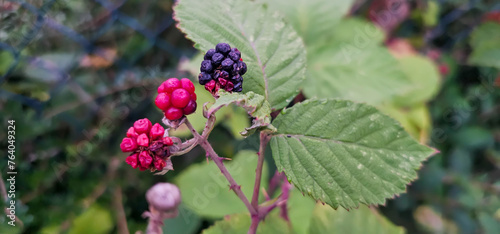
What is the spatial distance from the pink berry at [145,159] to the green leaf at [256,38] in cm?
20

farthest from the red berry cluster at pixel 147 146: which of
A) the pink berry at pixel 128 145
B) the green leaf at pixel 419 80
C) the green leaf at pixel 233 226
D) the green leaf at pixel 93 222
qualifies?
the green leaf at pixel 419 80

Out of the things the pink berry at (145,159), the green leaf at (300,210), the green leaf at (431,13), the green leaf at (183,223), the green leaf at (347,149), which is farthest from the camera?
the green leaf at (431,13)

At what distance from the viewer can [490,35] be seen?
178 centimetres

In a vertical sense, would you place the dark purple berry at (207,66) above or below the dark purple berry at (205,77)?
above

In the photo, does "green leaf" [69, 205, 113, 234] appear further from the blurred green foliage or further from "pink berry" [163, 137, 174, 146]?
"pink berry" [163, 137, 174, 146]

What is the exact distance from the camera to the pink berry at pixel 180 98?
1.44 ft

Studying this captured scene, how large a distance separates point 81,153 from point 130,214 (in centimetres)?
29

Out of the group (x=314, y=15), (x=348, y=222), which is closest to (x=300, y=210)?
(x=348, y=222)

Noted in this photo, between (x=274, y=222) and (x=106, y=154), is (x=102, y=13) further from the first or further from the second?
(x=274, y=222)

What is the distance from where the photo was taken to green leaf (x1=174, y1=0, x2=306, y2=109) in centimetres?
59

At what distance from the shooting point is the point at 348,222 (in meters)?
0.80

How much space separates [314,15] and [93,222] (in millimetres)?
957

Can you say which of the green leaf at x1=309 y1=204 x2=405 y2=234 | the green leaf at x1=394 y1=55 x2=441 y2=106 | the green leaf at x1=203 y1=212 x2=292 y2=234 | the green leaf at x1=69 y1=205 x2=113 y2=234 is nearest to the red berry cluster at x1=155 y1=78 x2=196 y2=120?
the green leaf at x1=203 y1=212 x2=292 y2=234

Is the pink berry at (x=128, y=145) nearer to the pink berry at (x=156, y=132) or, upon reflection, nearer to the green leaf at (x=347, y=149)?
the pink berry at (x=156, y=132)
